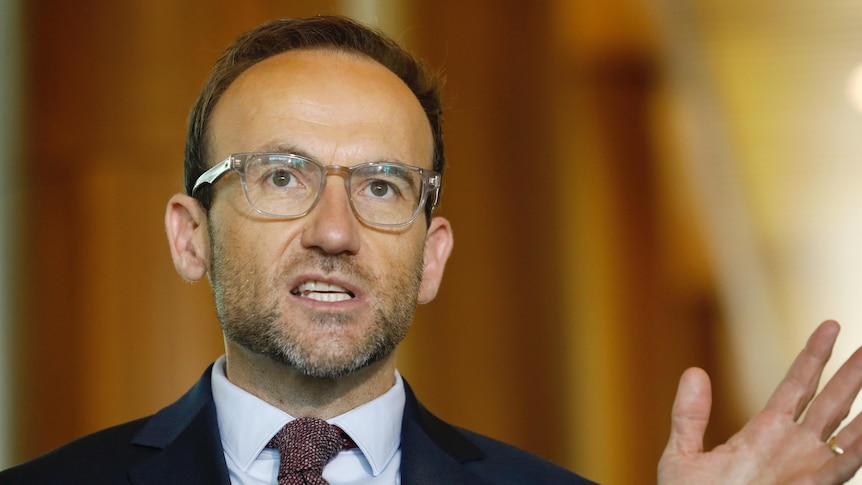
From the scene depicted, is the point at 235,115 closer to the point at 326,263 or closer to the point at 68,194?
the point at 326,263

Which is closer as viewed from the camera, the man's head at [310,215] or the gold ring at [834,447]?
the gold ring at [834,447]

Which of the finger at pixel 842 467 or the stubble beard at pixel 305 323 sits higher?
the stubble beard at pixel 305 323

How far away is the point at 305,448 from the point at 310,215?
1.46 feet

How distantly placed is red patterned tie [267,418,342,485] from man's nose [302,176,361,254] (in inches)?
14.0

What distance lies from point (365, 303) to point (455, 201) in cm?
140

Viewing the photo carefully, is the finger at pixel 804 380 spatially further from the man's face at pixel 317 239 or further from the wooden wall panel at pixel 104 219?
the wooden wall panel at pixel 104 219

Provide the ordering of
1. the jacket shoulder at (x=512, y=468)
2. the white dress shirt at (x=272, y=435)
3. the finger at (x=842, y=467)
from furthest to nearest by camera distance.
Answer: the jacket shoulder at (x=512, y=468)
the white dress shirt at (x=272, y=435)
the finger at (x=842, y=467)

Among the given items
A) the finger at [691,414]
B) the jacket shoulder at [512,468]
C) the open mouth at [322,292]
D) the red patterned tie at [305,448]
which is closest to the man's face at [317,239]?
the open mouth at [322,292]

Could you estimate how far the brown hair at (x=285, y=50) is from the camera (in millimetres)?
2285

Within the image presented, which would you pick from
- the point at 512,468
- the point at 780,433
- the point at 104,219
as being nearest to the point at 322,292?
the point at 512,468

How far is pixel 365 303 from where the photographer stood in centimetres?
201

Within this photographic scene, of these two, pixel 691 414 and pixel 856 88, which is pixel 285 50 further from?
pixel 856 88

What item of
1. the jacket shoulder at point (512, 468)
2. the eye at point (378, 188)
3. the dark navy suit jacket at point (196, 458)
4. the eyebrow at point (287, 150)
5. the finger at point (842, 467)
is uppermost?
the eyebrow at point (287, 150)

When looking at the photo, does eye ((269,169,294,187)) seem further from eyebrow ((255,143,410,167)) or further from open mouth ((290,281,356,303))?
open mouth ((290,281,356,303))
